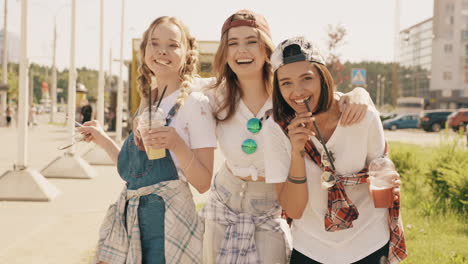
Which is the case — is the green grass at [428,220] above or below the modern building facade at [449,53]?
below

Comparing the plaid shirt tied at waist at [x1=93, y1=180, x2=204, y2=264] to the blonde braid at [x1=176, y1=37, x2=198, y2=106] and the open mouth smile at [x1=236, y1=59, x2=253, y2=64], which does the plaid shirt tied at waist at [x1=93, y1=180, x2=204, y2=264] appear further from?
the open mouth smile at [x1=236, y1=59, x2=253, y2=64]

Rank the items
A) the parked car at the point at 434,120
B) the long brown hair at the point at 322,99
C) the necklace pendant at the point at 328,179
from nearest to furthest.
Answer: the necklace pendant at the point at 328,179, the long brown hair at the point at 322,99, the parked car at the point at 434,120

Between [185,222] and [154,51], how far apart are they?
874mm

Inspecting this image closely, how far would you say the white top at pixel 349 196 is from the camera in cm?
247

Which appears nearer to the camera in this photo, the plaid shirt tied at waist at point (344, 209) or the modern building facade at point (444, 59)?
the plaid shirt tied at waist at point (344, 209)

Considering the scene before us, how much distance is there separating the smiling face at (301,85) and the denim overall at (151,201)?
25.9 inches

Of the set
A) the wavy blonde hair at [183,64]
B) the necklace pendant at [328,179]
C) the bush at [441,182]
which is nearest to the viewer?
the necklace pendant at [328,179]

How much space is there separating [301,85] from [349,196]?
558 millimetres

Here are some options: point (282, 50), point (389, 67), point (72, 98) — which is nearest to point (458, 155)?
point (282, 50)

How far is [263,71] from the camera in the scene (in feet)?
10.3

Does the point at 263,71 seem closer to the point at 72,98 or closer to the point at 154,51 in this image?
the point at 154,51

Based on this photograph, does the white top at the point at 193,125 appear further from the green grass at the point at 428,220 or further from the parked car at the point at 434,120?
the parked car at the point at 434,120

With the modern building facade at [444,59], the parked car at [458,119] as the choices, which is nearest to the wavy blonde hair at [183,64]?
the parked car at [458,119]

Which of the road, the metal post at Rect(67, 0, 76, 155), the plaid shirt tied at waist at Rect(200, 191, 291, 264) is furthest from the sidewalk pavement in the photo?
the road
